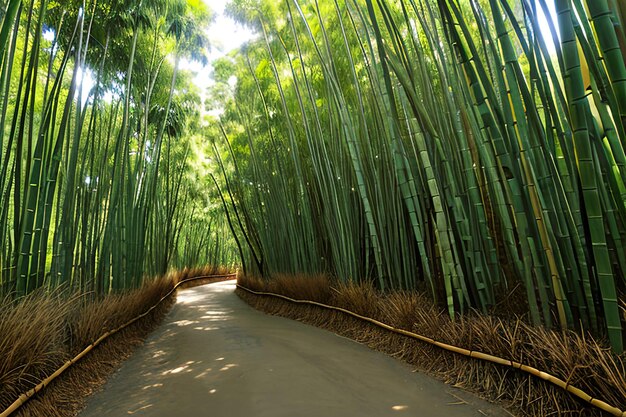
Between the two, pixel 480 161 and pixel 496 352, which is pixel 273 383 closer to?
pixel 496 352

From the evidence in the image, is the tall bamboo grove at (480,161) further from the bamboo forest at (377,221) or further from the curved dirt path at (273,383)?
the curved dirt path at (273,383)

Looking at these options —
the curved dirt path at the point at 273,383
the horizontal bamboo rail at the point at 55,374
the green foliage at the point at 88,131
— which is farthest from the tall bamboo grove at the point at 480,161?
the horizontal bamboo rail at the point at 55,374

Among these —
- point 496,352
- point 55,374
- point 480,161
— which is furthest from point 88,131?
point 496,352

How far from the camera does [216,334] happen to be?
3.20 metres

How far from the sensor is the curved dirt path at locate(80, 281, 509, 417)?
154 centimetres

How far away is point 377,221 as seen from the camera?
113 inches

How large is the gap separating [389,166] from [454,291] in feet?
3.09

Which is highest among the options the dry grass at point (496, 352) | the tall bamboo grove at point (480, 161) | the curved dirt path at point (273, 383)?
the tall bamboo grove at point (480, 161)

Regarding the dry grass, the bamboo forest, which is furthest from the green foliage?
the dry grass

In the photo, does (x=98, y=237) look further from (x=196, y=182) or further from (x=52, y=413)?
(x=196, y=182)

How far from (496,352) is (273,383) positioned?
0.93m

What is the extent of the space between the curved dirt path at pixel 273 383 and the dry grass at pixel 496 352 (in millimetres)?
85

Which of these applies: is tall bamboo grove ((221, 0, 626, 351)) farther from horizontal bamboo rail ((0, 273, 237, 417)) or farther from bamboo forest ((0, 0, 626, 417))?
horizontal bamboo rail ((0, 273, 237, 417))

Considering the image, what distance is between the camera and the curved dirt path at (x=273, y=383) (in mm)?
1543
